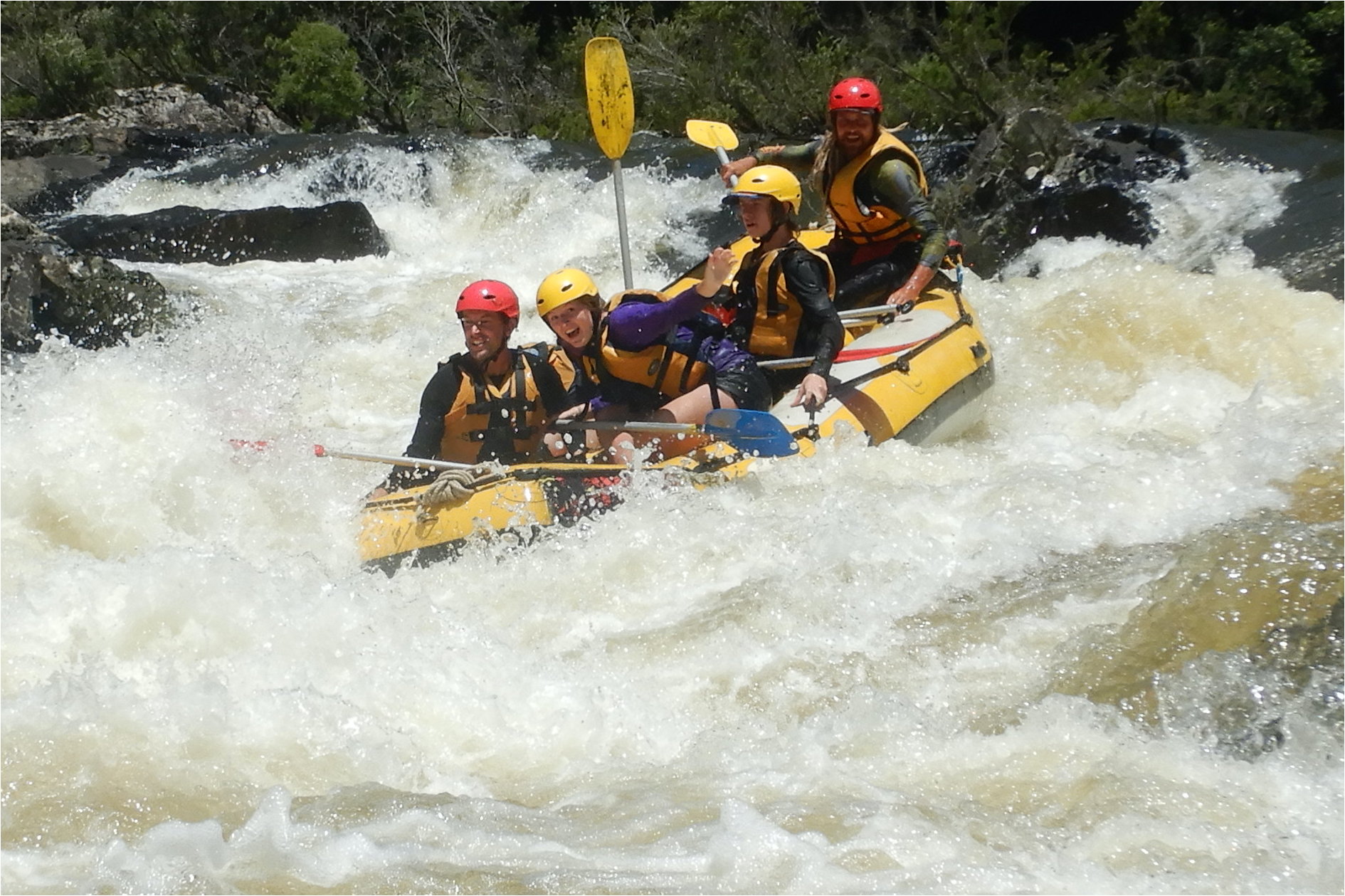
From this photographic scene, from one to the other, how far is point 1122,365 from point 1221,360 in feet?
1.39

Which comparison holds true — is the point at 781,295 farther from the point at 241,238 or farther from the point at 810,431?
the point at 241,238

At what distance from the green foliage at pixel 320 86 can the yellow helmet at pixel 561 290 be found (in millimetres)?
11593

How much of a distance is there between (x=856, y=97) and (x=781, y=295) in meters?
1.24

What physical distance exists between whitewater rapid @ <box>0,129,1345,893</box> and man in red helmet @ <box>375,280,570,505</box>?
1.50 ft

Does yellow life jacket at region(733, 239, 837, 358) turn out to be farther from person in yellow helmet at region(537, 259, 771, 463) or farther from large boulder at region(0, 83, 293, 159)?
large boulder at region(0, 83, 293, 159)

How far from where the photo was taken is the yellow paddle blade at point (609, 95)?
600 cm

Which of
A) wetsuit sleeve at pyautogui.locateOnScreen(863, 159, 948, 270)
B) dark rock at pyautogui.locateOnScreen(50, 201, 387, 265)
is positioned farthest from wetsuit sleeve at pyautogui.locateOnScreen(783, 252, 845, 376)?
dark rock at pyautogui.locateOnScreen(50, 201, 387, 265)

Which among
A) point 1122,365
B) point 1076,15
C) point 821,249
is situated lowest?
point 1122,365

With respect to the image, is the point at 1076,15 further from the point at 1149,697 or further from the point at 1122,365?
the point at 1149,697

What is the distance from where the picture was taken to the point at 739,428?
4188 millimetres

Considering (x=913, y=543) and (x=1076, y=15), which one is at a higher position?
(x=1076, y=15)

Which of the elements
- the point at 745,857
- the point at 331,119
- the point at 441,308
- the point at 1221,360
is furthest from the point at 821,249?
the point at 331,119

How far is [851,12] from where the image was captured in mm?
12547

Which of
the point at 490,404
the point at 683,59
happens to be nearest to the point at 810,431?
the point at 490,404
